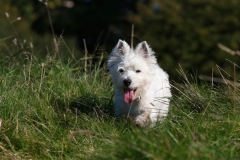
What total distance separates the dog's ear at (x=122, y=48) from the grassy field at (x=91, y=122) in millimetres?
600

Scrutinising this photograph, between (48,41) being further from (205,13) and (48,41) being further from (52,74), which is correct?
(52,74)

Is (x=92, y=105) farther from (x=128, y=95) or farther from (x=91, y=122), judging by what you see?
(x=91, y=122)

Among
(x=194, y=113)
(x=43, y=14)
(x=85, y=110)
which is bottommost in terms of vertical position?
(x=43, y=14)

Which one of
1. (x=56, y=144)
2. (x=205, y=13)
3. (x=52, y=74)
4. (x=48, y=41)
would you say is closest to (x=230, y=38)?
(x=205, y=13)

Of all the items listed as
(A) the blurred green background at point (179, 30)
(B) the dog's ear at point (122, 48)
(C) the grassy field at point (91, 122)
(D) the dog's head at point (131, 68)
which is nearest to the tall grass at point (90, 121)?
(C) the grassy field at point (91, 122)

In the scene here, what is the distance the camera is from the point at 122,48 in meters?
7.61

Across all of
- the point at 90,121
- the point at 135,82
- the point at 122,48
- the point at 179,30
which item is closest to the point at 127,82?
the point at 135,82

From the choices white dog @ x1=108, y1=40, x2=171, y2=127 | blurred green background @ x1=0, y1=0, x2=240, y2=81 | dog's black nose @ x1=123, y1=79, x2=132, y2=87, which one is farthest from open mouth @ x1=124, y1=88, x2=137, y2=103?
blurred green background @ x1=0, y1=0, x2=240, y2=81

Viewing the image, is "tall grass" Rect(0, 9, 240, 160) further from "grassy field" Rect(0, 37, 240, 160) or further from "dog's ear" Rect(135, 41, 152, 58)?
"dog's ear" Rect(135, 41, 152, 58)

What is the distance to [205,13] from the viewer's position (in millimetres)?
31531

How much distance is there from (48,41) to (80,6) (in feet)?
28.5

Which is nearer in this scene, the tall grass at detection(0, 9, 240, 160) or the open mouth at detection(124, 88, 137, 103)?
the tall grass at detection(0, 9, 240, 160)

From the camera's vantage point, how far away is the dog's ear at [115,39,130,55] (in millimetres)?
7578

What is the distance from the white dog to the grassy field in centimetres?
25
